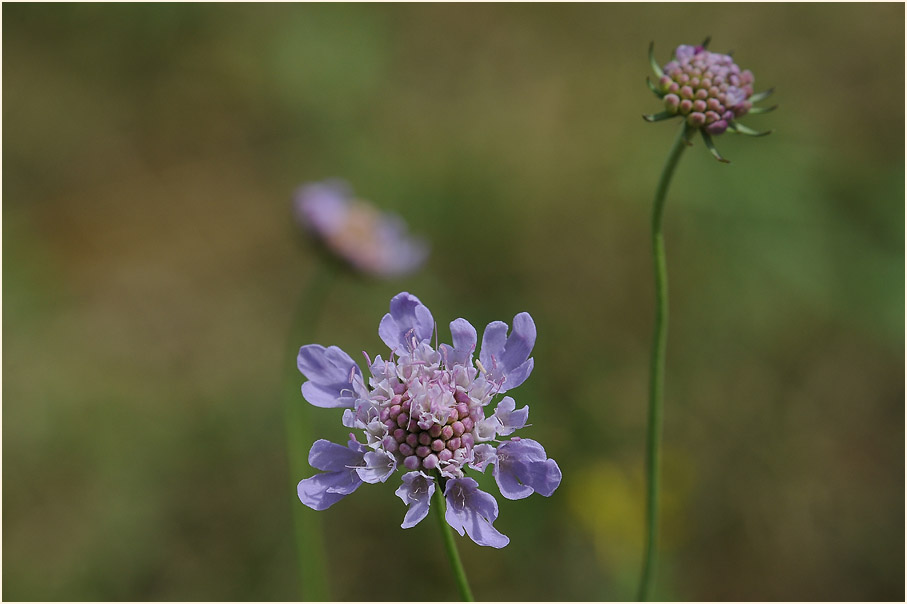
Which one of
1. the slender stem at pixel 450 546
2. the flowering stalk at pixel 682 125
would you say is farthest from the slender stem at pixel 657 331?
the slender stem at pixel 450 546

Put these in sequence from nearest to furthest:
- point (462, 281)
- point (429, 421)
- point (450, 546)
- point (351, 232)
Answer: point (450, 546)
point (429, 421)
point (351, 232)
point (462, 281)

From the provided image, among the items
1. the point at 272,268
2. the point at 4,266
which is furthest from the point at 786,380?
the point at 4,266

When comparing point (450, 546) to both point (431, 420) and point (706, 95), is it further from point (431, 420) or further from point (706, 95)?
point (706, 95)

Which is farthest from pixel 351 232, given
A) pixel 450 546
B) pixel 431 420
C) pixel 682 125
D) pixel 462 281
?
pixel 450 546

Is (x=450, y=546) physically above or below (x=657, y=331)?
below

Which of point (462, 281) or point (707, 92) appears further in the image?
point (462, 281)

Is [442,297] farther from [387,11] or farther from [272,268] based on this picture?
[387,11]

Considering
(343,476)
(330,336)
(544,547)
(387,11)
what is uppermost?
(387,11)
